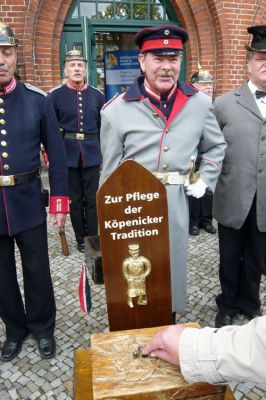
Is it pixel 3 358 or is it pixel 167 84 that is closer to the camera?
pixel 167 84

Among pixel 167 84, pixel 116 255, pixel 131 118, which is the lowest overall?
pixel 116 255

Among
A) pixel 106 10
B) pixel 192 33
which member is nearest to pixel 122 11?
pixel 106 10

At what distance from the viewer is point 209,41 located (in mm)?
5777

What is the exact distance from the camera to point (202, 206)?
4.06 metres

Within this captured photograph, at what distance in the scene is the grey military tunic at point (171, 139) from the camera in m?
1.86

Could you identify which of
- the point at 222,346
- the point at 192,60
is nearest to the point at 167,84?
the point at 222,346

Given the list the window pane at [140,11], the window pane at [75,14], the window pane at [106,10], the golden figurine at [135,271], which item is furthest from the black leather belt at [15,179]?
the window pane at [140,11]

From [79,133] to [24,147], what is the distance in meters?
1.74

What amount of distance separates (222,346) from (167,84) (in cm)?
131

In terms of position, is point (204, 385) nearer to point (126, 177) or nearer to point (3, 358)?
point (126, 177)

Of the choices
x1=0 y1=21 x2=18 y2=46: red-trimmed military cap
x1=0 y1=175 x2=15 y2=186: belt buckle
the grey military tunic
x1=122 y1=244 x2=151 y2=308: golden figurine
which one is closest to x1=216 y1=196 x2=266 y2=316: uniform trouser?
the grey military tunic

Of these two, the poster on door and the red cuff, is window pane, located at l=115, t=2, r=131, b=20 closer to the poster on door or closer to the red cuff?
the poster on door

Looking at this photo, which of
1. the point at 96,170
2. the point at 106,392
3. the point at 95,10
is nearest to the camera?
the point at 106,392

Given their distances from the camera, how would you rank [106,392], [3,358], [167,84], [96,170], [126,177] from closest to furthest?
1. [106,392]
2. [126,177]
3. [167,84]
4. [3,358]
5. [96,170]
